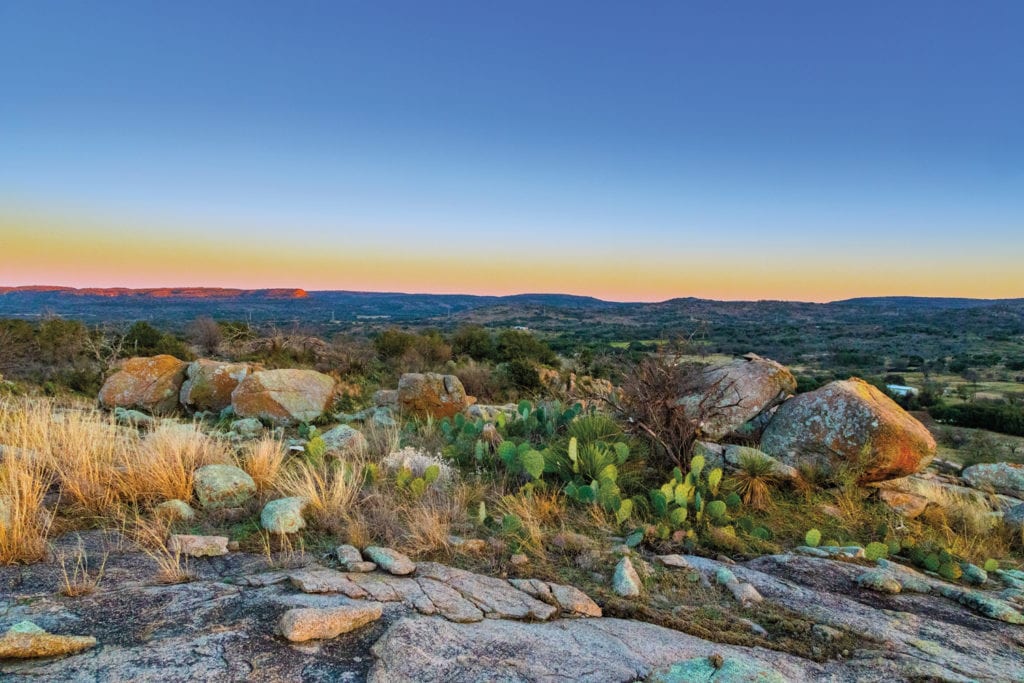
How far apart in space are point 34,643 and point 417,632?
1.66 m

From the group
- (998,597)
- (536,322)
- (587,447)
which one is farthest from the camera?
(536,322)

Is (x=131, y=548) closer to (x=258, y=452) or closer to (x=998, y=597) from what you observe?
(x=258, y=452)

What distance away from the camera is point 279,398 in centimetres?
1089

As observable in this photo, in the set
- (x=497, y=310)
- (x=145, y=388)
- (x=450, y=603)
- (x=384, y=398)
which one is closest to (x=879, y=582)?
(x=450, y=603)

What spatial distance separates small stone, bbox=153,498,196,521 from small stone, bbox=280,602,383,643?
2.27 meters

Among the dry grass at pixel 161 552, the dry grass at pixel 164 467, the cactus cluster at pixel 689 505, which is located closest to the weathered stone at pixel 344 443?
the dry grass at pixel 164 467

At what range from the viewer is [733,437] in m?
7.31

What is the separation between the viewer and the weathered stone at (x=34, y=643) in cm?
232

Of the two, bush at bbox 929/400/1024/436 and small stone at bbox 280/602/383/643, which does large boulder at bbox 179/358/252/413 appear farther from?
bush at bbox 929/400/1024/436

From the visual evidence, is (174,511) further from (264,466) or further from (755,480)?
(755,480)

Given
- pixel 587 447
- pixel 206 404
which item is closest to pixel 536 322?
pixel 206 404

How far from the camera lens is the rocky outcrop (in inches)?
464

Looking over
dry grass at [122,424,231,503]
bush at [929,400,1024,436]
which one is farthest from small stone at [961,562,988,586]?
bush at [929,400,1024,436]

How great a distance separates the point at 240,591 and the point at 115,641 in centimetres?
72
